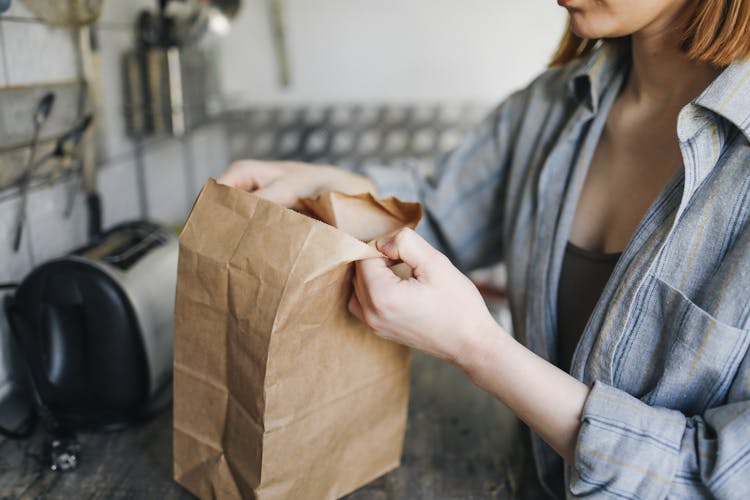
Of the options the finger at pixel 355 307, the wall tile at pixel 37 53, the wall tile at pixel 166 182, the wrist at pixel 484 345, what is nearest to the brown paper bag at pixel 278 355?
the finger at pixel 355 307

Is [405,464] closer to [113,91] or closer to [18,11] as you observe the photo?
[18,11]

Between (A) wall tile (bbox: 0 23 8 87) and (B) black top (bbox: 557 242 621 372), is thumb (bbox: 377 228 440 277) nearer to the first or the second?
(B) black top (bbox: 557 242 621 372)

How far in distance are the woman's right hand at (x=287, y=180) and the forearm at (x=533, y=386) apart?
1.14 feet

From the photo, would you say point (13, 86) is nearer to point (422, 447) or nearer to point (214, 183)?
point (214, 183)

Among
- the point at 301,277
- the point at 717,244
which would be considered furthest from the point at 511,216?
the point at 301,277

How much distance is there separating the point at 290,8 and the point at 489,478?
7.23ft

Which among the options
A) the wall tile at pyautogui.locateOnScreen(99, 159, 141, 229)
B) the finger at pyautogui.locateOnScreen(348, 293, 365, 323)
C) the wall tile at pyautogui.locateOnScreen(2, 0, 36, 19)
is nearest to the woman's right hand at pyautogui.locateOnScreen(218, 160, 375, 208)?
the finger at pyautogui.locateOnScreen(348, 293, 365, 323)

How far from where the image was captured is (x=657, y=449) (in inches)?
24.1

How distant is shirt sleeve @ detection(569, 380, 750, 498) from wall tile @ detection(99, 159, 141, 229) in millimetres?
1126

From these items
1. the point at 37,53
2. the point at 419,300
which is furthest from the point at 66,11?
the point at 419,300

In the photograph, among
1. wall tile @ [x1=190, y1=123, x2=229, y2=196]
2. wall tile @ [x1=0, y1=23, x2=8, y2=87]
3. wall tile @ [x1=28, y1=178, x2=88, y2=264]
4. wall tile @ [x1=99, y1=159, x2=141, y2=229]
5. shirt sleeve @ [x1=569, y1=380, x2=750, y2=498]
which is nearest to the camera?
shirt sleeve @ [x1=569, y1=380, x2=750, y2=498]

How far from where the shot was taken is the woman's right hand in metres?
0.89

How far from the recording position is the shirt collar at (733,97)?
2.18ft

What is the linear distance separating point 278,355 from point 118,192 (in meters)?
1.01
